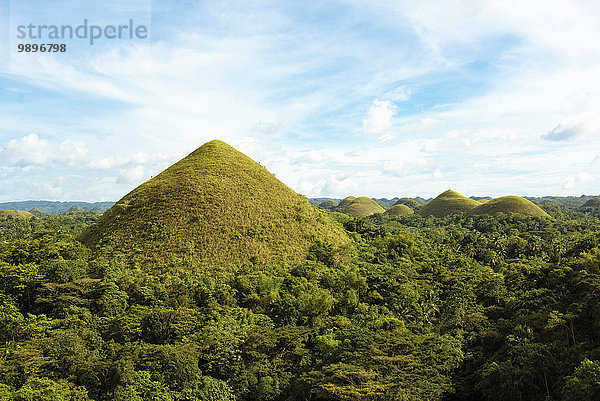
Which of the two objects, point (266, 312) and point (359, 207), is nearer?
point (266, 312)

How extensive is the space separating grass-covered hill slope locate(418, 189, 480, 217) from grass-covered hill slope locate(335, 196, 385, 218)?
2323 cm

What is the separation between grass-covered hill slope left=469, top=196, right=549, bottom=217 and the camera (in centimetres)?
9045

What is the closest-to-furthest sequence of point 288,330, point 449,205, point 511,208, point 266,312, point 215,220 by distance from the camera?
1. point 288,330
2. point 266,312
3. point 215,220
4. point 511,208
5. point 449,205

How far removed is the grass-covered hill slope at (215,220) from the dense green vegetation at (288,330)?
7.53 feet

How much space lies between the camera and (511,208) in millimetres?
92500

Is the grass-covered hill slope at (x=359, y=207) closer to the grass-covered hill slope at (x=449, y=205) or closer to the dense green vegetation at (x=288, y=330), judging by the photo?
the grass-covered hill slope at (x=449, y=205)

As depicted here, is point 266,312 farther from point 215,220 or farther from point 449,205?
point 449,205

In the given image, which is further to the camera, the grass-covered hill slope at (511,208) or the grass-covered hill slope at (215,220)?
the grass-covered hill slope at (511,208)

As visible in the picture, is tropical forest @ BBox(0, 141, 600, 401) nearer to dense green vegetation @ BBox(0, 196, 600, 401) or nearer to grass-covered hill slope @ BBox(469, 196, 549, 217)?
dense green vegetation @ BBox(0, 196, 600, 401)

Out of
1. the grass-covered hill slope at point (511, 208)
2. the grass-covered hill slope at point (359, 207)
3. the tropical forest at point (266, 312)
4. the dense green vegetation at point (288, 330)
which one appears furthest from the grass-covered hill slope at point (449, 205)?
the dense green vegetation at point (288, 330)

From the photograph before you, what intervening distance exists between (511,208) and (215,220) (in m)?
86.4

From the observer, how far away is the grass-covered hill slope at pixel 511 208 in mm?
90450

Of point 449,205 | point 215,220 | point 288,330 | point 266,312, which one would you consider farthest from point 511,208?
point 288,330

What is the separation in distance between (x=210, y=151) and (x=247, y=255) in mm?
22752
